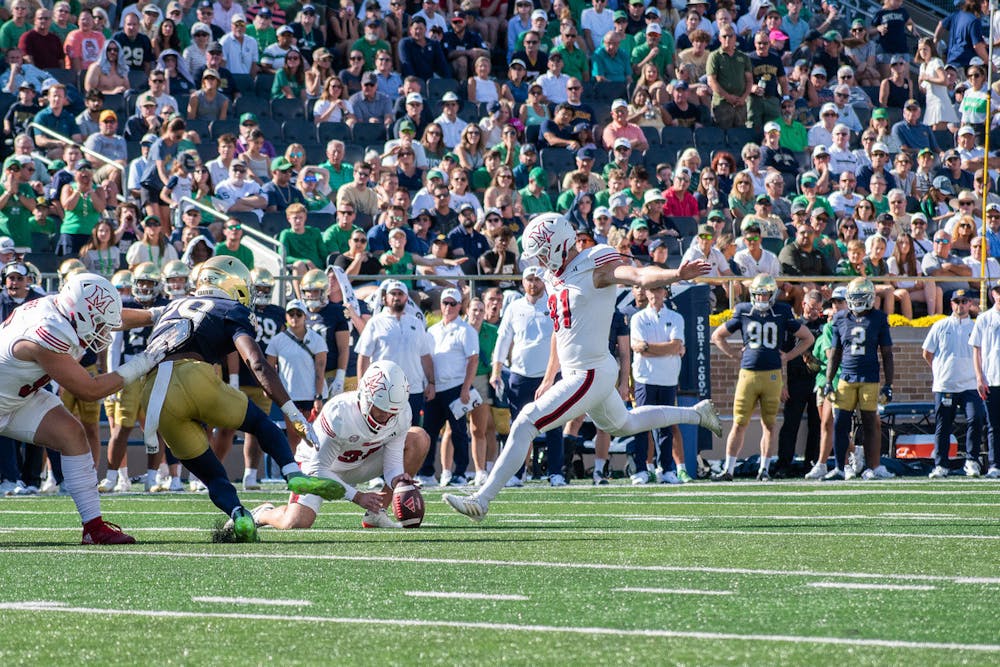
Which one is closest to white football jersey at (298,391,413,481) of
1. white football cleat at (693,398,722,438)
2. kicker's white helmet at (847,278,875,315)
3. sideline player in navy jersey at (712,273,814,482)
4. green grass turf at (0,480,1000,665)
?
green grass turf at (0,480,1000,665)

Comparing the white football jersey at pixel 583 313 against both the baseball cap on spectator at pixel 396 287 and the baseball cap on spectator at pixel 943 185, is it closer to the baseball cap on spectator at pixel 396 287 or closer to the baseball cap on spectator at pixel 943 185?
the baseball cap on spectator at pixel 396 287

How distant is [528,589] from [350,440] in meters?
3.32

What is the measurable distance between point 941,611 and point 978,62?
17.7 metres

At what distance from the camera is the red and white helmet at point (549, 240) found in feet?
29.8

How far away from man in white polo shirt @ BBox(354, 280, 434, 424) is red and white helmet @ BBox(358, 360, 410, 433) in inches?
189

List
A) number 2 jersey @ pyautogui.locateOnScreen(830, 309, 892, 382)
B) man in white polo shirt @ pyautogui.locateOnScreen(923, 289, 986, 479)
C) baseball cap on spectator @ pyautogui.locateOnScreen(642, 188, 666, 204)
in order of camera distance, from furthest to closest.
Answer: baseball cap on spectator @ pyautogui.locateOnScreen(642, 188, 666, 204)
man in white polo shirt @ pyautogui.locateOnScreen(923, 289, 986, 479)
number 2 jersey @ pyautogui.locateOnScreen(830, 309, 892, 382)

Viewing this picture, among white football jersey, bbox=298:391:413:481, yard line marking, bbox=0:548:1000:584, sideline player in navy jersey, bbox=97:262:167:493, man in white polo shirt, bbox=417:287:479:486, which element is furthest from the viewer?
man in white polo shirt, bbox=417:287:479:486

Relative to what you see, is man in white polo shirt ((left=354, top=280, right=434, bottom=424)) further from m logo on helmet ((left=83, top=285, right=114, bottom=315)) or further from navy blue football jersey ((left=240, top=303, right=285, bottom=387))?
m logo on helmet ((left=83, top=285, right=114, bottom=315))

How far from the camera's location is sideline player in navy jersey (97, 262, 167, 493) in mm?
12922

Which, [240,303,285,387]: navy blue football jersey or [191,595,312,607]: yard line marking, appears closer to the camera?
[191,595,312,607]: yard line marking

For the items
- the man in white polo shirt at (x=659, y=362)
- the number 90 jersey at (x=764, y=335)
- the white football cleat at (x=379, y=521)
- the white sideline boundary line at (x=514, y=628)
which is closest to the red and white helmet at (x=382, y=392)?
the white football cleat at (x=379, y=521)

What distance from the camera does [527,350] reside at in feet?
45.0

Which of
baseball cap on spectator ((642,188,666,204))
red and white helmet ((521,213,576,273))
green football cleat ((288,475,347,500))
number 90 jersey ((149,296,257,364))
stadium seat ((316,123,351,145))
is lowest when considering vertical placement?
green football cleat ((288,475,347,500))

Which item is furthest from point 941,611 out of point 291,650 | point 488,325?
point 488,325
